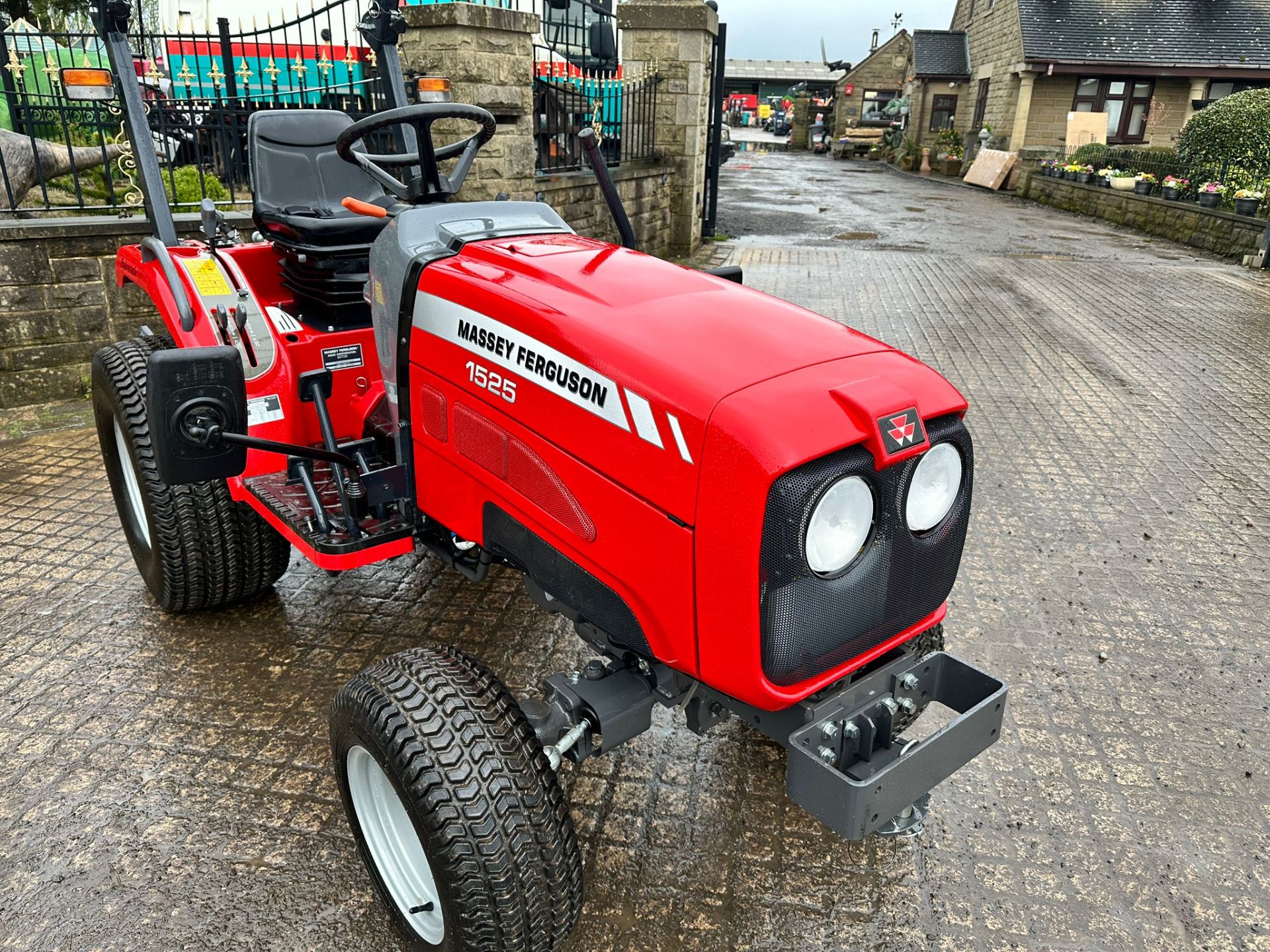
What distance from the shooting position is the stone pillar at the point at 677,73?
33.9ft

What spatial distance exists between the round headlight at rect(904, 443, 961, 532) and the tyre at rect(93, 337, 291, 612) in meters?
2.25

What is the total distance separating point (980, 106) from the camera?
28.4 metres

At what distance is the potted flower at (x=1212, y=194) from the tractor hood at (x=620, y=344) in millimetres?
14278

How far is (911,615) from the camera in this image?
196 centimetres

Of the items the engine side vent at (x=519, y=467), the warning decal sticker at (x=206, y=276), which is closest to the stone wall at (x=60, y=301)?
the warning decal sticker at (x=206, y=276)

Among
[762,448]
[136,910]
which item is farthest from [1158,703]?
[136,910]

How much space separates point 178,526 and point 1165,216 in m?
15.6

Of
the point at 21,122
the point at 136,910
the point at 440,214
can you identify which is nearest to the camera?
the point at 136,910

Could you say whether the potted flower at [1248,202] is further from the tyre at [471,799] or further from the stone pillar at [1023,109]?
the tyre at [471,799]

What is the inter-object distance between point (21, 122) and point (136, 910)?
6.55 meters

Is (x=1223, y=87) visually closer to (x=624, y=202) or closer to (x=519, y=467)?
(x=624, y=202)

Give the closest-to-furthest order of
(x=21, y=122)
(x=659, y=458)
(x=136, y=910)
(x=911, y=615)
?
(x=659, y=458) → (x=911, y=615) → (x=136, y=910) → (x=21, y=122)

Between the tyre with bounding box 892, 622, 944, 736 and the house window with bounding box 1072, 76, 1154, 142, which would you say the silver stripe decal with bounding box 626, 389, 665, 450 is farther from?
the house window with bounding box 1072, 76, 1154, 142

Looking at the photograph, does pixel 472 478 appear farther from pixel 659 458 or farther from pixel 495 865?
pixel 495 865
